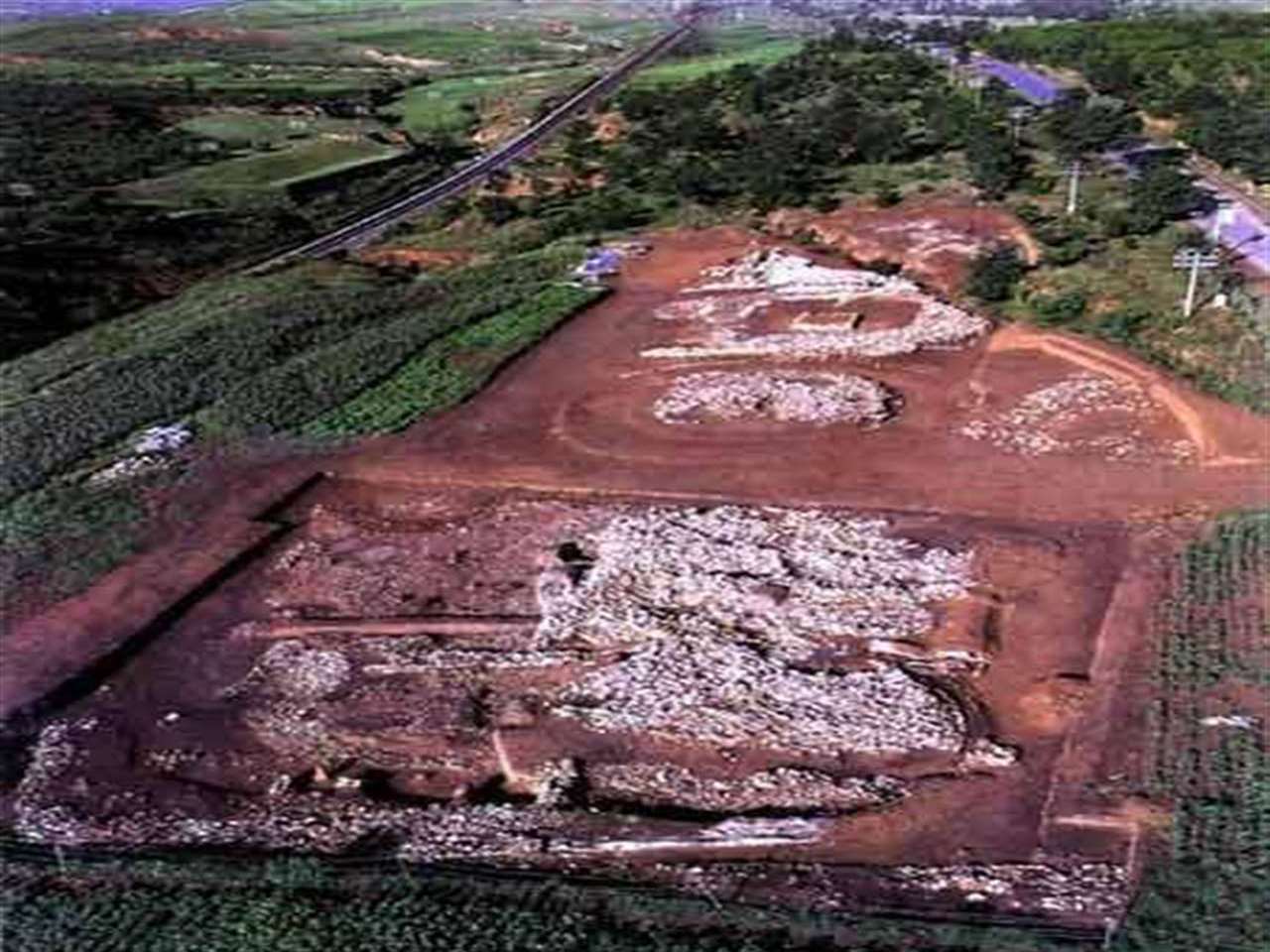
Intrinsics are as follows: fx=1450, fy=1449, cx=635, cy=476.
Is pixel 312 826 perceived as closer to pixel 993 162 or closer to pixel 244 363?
pixel 244 363

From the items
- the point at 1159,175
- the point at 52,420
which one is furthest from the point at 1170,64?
the point at 52,420

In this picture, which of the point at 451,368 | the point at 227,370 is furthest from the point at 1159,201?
the point at 227,370

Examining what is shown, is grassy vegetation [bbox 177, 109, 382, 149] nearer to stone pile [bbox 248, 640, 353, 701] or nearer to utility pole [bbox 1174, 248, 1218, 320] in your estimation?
utility pole [bbox 1174, 248, 1218, 320]

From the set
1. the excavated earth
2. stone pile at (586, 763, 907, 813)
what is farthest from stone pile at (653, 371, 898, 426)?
stone pile at (586, 763, 907, 813)

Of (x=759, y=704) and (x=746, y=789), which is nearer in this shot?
(x=746, y=789)

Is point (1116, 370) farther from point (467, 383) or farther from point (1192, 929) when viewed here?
point (1192, 929)

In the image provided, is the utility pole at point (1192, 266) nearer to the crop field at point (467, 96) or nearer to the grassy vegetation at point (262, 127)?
the grassy vegetation at point (262, 127)
